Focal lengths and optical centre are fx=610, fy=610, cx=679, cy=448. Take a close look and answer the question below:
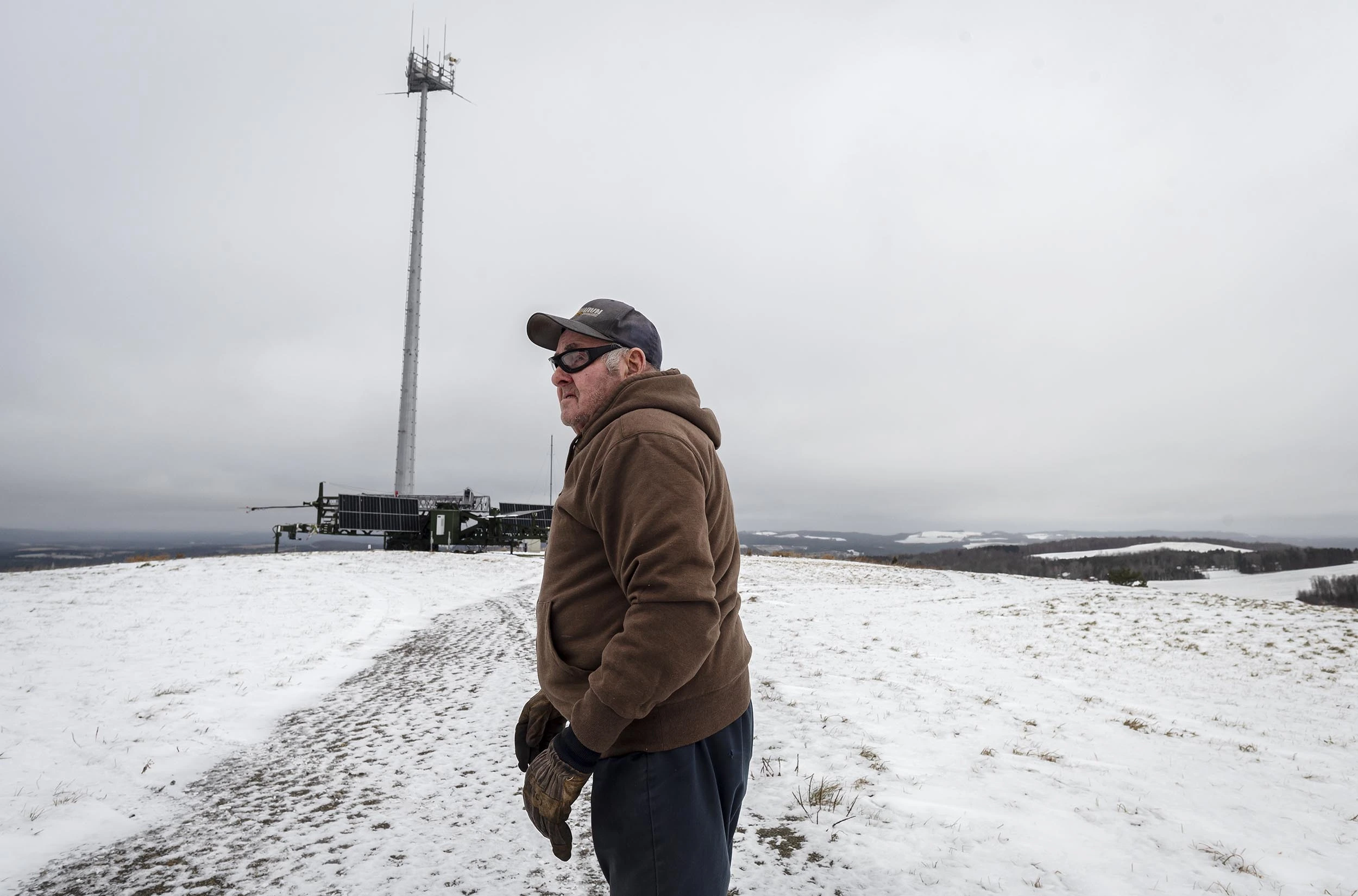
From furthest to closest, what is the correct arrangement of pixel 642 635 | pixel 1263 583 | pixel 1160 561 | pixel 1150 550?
1. pixel 1150 550
2. pixel 1160 561
3. pixel 1263 583
4. pixel 642 635

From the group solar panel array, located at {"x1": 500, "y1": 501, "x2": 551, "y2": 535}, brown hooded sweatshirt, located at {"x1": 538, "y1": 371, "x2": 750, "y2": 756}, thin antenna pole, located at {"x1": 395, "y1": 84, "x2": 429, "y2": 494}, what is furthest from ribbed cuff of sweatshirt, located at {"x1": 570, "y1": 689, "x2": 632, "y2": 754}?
thin antenna pole, located at {"x1": 395, "y1": 84, "x2": 429, "y2": 494}

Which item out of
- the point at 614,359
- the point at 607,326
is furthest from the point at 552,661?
the point at 607,326

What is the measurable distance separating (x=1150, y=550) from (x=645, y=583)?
11576cm

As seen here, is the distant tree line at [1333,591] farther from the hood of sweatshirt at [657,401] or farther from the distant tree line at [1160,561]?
the hood of sweatshirt at [657,401]

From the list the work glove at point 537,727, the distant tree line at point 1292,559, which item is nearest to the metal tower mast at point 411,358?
the work glove at point 537,727

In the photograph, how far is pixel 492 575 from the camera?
21.5 m

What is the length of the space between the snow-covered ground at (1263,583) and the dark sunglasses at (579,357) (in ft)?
148

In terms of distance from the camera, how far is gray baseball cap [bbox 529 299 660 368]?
6.85 feet

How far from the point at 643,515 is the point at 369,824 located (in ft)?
11.1

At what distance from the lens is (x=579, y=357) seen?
2.12 m

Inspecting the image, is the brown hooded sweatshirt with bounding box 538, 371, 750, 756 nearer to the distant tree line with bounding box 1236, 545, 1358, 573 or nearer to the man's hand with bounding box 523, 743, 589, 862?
the man's hand with bounding box 523, 743, 589, 862

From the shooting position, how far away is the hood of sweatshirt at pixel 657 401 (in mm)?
1897

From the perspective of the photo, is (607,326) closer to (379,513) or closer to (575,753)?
(575,753)

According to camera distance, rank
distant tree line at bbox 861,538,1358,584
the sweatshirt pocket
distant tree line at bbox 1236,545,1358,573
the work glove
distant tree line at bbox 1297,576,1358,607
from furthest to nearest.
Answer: distant tree line at bbox 1236,545,1358,573 → distant tree line at bbox 861,538,1358,584 → distant tree line at bbox 1297,576,1358,607 → the work glove → the sweatshirt pocket
